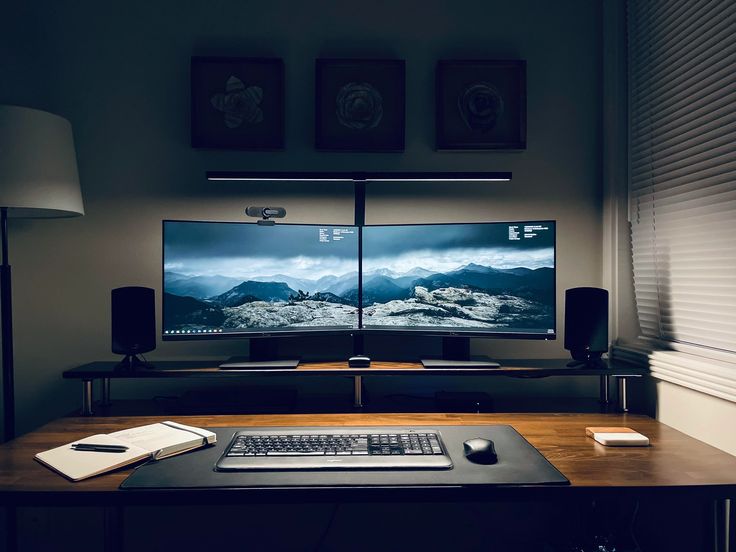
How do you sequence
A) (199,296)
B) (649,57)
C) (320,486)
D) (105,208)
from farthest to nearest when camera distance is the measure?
(105,208)
(649,57)
(199,296)
(320,486)

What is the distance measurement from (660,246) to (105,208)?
198 cm

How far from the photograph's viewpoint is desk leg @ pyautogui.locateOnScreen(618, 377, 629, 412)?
1.60 metres

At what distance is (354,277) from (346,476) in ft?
2.57

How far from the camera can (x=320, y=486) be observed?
3.25ft

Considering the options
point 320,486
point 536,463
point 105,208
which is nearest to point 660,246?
point 536,463

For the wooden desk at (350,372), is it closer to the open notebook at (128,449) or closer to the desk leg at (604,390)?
the desk leg at (604,390)

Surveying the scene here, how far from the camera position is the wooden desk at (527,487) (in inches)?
38.4

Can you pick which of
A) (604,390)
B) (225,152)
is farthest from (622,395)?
(225,152)

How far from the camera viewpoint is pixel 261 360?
1.70 meters

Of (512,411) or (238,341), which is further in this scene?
(238,341)

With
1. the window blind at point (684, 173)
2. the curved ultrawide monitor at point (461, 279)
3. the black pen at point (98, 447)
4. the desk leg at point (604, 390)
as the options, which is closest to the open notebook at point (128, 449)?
the black pen at point (98, 447)

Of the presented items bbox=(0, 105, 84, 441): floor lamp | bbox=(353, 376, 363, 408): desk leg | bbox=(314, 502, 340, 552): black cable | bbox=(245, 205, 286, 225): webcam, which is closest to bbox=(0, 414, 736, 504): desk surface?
bbox=(353, 376, 363, 408): desk leg

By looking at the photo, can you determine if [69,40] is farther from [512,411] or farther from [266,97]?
[512,411]

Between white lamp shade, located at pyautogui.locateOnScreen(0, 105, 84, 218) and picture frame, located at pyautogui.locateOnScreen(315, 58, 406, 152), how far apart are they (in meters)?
0.84
